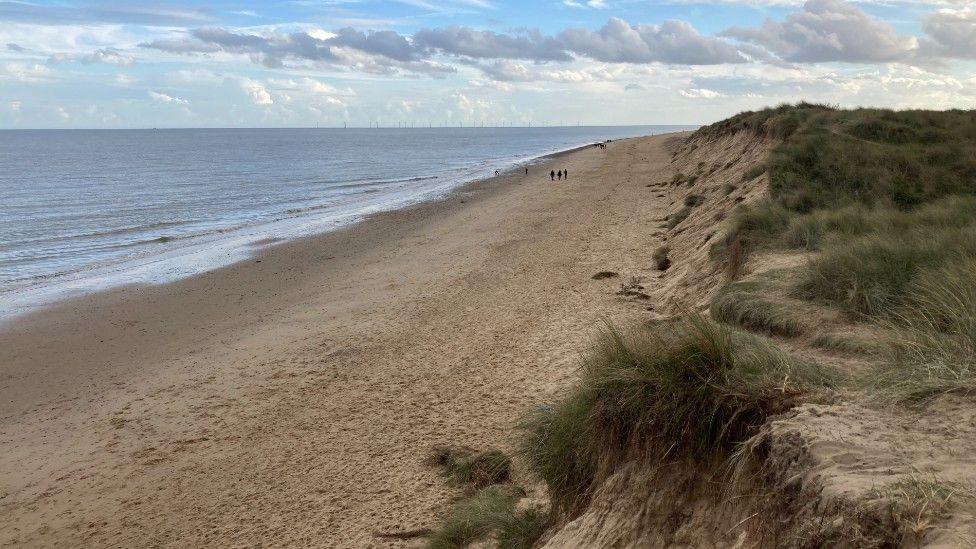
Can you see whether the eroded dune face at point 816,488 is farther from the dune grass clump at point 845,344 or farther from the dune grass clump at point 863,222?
the dune grass clump at point 863,222

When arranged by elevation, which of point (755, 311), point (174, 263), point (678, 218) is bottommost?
point (174, 263)

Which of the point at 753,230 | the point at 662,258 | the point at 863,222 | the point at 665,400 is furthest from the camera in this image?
the point at 662,258

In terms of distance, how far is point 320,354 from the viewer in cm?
Result: 1155

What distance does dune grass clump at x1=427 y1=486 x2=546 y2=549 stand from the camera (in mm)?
5289

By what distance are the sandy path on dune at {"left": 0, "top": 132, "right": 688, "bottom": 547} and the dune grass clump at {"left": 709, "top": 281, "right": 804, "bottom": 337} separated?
202 cm

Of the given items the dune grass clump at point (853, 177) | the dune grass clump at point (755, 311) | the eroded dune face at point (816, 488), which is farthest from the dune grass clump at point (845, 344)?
the dune grass clump at point (853, 177)

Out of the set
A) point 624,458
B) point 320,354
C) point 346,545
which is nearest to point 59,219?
point 320,354

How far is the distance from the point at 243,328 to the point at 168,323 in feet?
6.16

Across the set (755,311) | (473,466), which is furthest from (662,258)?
(473,466)

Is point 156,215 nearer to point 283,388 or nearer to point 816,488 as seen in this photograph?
point 283,388

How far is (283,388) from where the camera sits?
10.1m

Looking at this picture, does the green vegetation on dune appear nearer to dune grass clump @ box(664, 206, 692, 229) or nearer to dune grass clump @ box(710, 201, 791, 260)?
dune grass clump @ box(710, 201, 791, 260)

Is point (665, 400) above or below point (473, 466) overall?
above

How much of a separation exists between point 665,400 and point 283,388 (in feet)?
22.6
